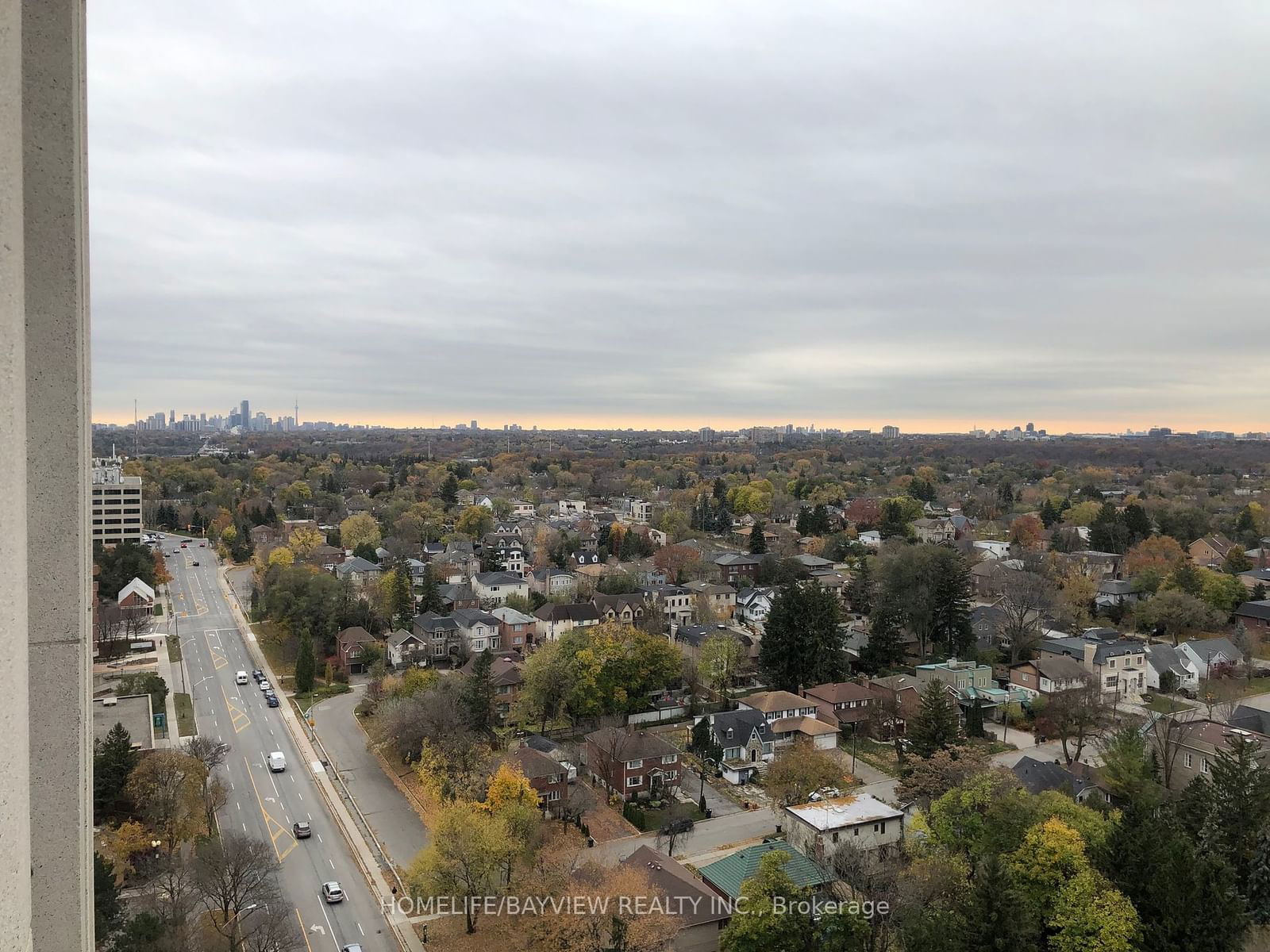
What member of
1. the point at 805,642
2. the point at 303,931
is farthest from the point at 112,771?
the point at 805,642

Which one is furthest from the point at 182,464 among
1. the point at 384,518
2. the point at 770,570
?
the point at 770,570

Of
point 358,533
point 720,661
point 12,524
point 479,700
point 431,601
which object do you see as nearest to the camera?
point 12,524

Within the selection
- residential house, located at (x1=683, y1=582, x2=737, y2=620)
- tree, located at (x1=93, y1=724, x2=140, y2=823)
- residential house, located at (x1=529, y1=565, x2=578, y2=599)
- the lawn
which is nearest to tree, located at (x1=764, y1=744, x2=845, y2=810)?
tree, located at (x1=93, y1=724, x2=140, y2=823)

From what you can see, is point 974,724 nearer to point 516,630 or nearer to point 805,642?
point 805,642

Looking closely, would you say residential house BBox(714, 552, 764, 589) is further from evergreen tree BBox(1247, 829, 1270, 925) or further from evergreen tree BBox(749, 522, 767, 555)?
evergreen tree BBox(1247, 829, 1270, 925)

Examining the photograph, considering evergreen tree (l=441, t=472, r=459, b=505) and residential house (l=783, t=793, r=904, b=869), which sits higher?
evergreen tree (l=441, t=472, r=459, b=505)

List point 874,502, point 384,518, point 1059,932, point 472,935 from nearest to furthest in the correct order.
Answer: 1. point 1059,932
2. point 472,935
3. point 384,518
4. point 874,502

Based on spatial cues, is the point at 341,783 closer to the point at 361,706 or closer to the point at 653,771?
the point at 361,706
